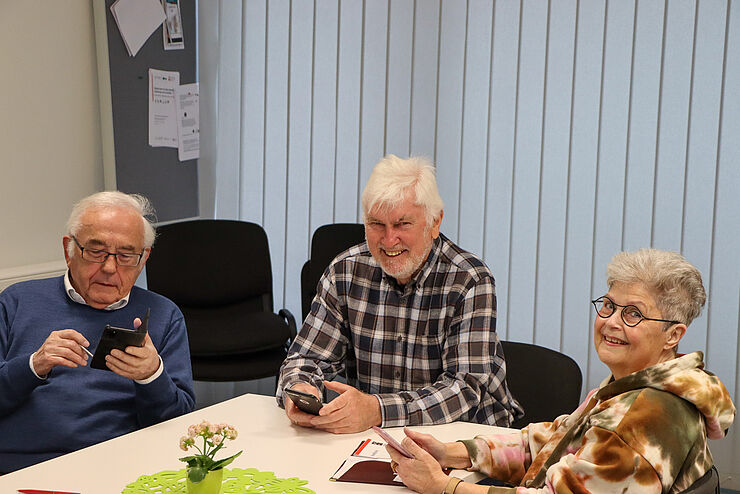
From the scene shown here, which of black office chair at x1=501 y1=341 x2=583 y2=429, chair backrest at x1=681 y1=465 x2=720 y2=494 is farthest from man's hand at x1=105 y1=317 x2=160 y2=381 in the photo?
chair backrest at x1=681 y1=465 x2=720 y2=494

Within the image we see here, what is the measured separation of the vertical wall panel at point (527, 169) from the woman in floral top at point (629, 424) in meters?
2.09

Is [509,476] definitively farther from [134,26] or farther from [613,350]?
[134,26]

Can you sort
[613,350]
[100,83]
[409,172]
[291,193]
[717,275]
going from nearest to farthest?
[613,350]
[409,172]
[717,275]
[100,83]
[291,193]

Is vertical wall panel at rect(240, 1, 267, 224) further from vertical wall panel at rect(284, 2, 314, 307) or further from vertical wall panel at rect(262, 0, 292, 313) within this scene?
vertical wall panel at rect(284, 2, 314, 307)

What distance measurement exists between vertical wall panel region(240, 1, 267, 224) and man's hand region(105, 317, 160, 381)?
2.50 m

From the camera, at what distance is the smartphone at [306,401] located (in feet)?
6.84

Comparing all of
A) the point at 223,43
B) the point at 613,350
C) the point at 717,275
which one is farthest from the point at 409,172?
the point at 223,43

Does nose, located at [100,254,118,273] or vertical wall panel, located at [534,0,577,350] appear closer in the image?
nose, located at [100,254,118,273]

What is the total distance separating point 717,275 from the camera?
3.73 meters

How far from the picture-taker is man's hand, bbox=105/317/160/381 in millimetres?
2098

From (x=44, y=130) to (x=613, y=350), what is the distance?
117 inches

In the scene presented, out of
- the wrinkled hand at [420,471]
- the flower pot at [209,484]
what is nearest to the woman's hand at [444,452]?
the wrinkled hand at [420,471]

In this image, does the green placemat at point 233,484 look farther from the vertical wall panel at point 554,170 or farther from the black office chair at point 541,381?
the vertical wall panel at point 554,170

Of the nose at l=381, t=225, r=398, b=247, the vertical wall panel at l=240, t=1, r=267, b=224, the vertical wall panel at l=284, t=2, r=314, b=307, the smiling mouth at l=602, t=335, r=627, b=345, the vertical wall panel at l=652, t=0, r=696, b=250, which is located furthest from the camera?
the vertical wall panel at l=240, t=1, r=267, b=224
